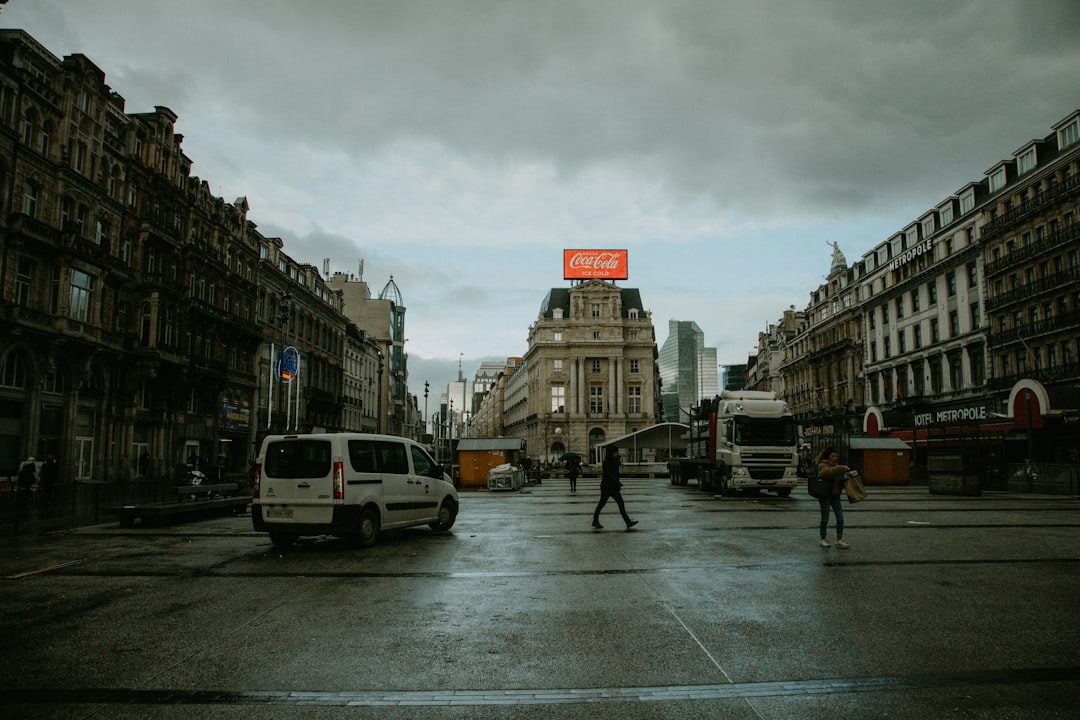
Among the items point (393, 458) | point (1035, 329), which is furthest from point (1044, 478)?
point (393, 458)

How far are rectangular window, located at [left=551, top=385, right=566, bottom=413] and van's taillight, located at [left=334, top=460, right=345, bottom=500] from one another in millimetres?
88910

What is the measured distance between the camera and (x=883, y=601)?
302 inches

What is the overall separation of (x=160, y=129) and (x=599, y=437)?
234ft

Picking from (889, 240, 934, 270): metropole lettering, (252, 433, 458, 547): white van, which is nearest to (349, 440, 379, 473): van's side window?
(252, 433, 458, 547): white van

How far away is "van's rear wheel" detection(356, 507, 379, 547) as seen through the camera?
1231cm

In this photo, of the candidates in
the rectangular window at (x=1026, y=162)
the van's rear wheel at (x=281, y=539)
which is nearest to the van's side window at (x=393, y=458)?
the van's rear wheel at (x=281, y=539)

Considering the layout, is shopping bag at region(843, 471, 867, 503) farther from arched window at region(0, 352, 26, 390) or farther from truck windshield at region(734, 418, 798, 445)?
arched window at region(0, 352, 26, 390)

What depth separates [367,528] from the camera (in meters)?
12.5

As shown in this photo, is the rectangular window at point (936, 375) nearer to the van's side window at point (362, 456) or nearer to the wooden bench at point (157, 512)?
the wooden bench at point (157, 512)

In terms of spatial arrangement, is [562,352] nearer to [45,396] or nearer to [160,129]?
[160,129]

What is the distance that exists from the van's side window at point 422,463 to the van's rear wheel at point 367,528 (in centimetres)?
152

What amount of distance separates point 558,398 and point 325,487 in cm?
8963

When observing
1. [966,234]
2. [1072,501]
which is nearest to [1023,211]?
[966,234]

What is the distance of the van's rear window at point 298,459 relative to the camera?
39.7 ft
